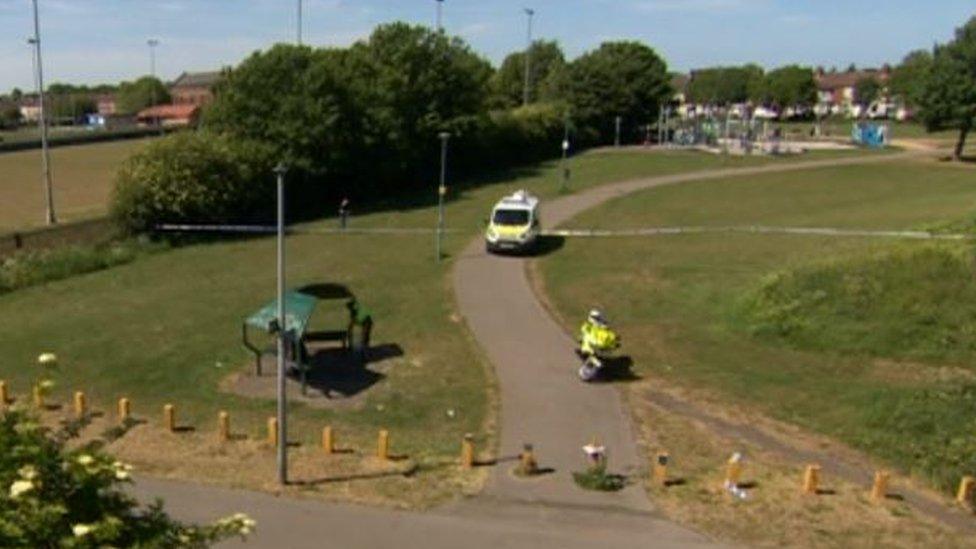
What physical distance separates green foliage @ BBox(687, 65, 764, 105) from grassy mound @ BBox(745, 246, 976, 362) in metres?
118

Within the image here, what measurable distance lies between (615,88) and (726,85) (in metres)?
68.7

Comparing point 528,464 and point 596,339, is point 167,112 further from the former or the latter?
point 528,464

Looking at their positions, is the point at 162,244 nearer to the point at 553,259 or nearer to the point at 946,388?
the point at 553,259

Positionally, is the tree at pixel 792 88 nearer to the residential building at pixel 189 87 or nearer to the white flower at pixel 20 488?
the residential building at pixel 189 87

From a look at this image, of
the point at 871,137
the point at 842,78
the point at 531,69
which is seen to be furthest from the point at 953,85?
the point at 842,78

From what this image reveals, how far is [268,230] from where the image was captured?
3962 cm

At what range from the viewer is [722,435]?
16.2 metres

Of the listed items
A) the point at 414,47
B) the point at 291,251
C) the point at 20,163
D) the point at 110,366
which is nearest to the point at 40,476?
the point at 110,366

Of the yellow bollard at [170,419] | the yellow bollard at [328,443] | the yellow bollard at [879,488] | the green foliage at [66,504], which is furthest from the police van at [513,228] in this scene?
the green foliage at [66,504]

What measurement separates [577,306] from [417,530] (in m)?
13.2

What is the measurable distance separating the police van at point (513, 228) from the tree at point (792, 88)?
4016 inches

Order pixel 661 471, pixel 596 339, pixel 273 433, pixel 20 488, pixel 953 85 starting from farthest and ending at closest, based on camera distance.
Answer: pixel 953 85 → pixel 596 339 → pixel 273 433 → pixel 661 471 → pixel 20 488

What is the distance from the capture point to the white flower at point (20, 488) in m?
5.17

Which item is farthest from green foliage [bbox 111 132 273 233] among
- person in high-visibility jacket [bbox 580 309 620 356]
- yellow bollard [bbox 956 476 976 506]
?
yellow bollard [bbox 956 476 976 506]
